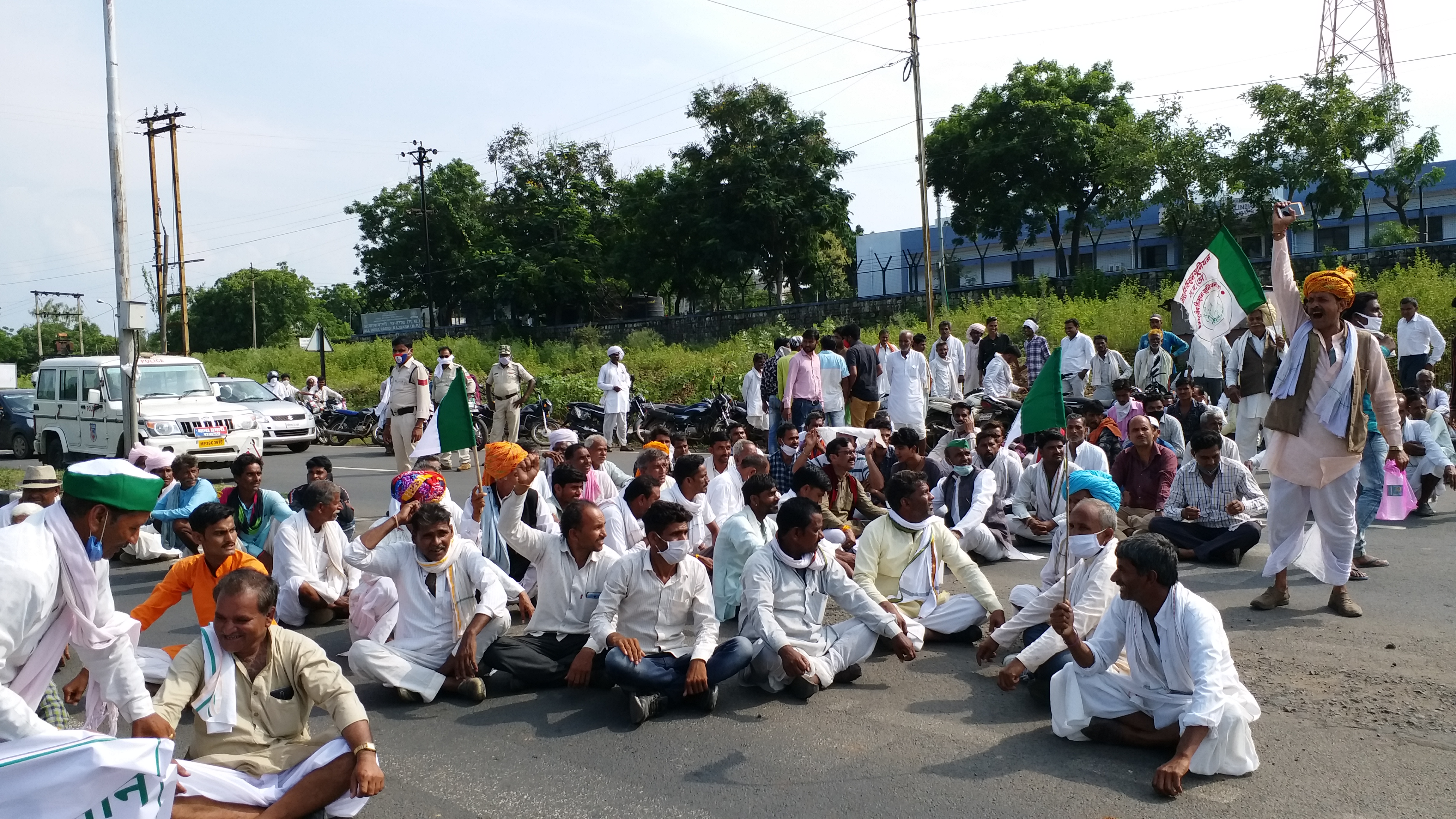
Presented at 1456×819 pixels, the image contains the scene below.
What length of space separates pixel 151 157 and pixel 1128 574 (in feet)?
127

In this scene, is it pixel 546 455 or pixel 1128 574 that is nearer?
pixel 1128 574

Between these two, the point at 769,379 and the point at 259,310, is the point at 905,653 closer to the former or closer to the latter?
the point at 769,379

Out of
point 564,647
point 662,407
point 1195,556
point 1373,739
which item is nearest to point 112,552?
point 564,647

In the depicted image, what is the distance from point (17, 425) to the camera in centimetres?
2342

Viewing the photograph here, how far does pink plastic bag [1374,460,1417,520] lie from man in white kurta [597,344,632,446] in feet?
37.6

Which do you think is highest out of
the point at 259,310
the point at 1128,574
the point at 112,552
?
the point at 259,310

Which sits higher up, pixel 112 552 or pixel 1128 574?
pixel 112 552

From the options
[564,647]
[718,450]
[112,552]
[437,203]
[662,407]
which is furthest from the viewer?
[437,203]

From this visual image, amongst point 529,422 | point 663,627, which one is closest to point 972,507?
point 663,627

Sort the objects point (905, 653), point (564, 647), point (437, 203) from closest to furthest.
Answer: point (905, 653) < point (564, 647) < point (437, 203)

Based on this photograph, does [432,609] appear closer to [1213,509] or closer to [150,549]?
[150,549]

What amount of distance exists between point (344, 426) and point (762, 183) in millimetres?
13499

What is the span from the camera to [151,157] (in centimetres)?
3625

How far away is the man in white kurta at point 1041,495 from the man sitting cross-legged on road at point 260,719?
605cm
